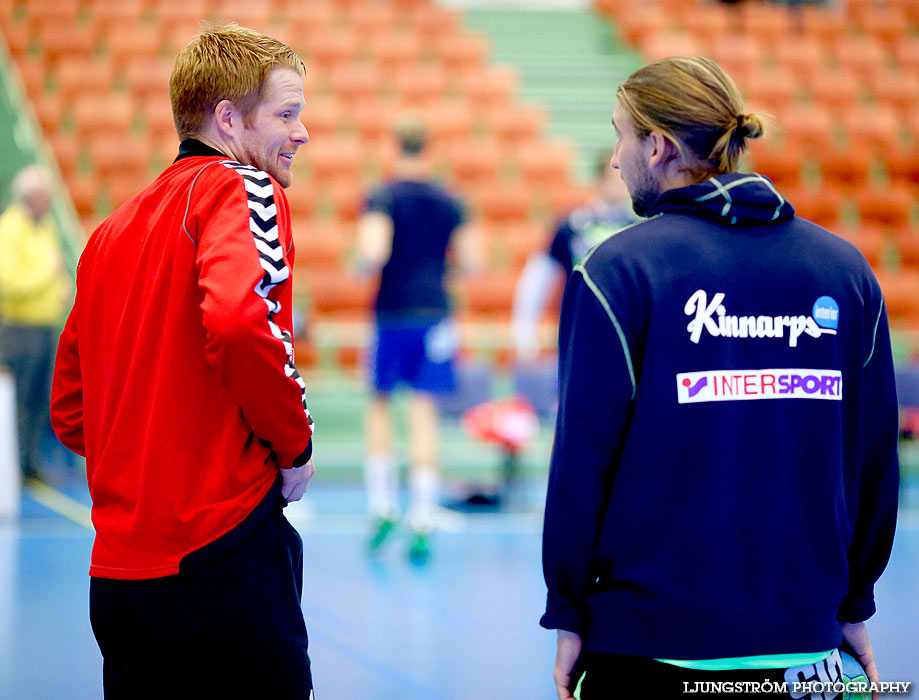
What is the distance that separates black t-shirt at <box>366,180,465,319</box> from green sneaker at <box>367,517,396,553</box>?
919 millimetres

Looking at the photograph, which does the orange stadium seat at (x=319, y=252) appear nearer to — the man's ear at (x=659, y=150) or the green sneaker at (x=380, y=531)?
the green sneaker at (x=380, y=531)

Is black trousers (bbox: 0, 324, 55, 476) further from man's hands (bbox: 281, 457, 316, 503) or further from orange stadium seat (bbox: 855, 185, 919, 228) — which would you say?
orange stadium seat (bbox: 855, 185, 919, 228)

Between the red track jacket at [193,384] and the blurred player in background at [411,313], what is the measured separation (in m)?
2.94

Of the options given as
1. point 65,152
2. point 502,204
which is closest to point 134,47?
point 65,152

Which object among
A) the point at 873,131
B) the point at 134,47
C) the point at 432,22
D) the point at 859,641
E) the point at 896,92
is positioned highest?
the point at 432,22

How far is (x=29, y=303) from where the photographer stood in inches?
235

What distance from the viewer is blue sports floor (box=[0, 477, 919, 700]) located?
113 inches

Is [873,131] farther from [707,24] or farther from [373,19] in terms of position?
[373,19]

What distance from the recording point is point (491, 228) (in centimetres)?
830

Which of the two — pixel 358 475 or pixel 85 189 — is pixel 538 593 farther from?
pixel 85 189

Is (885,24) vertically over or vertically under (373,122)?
over

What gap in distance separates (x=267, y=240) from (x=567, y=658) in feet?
2.36

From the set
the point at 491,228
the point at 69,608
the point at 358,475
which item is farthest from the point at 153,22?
the point at 69,608

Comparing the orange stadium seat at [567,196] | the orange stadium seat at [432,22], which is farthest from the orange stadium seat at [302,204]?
the orange stadium seat at [432,22]
